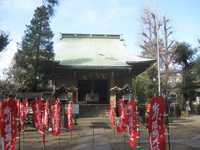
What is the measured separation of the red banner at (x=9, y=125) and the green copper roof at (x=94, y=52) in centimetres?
933

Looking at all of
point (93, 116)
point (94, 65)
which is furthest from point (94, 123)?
point (94, 65)

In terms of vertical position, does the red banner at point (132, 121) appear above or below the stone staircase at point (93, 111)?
above

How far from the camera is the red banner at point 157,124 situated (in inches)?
173

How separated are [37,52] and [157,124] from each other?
11144 millimetres

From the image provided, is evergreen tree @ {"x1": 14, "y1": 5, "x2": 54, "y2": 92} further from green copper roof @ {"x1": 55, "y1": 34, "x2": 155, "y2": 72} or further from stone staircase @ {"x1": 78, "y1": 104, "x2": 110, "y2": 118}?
stone staircase @ {"x1": 78, "y1": 104, "x2": 110, "y2": 118}

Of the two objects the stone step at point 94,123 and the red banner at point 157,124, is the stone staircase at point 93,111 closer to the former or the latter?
the stone step at point 94,123

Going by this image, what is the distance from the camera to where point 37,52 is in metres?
13.6

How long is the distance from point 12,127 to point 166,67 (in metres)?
21.1

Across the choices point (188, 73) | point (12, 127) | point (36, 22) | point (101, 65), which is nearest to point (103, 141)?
point (12, 127)

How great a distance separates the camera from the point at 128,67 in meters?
14.4

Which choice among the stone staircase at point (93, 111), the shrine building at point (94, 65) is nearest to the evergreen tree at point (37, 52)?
the shrine building at point (94, 65)

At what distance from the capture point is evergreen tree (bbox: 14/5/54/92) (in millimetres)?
13562

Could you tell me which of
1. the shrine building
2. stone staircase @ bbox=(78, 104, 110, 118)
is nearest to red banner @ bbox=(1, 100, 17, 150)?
the shrine building

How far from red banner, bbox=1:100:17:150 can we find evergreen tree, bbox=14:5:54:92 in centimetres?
836
